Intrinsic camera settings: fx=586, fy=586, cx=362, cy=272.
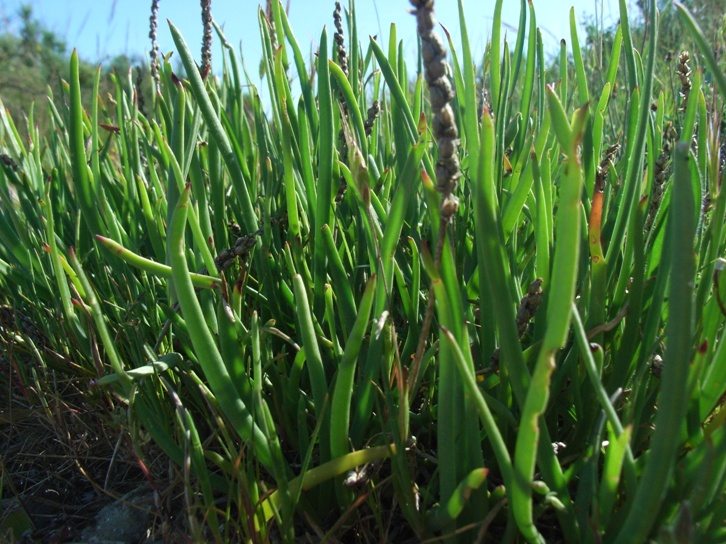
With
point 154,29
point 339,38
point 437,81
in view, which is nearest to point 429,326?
point 437,81

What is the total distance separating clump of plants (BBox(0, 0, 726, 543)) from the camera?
1.31 ft

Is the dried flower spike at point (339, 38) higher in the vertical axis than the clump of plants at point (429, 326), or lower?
higher

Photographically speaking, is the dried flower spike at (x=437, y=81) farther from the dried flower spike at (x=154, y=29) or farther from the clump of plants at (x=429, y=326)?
the dried flower spike at (x=154, y=29)

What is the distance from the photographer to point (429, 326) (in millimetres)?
475

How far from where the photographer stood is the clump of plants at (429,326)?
1.31ft

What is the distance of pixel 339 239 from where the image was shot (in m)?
0.81

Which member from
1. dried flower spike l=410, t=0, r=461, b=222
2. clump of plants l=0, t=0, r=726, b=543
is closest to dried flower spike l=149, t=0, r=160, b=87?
clump of plants l=0, t=0, r=726, b=543

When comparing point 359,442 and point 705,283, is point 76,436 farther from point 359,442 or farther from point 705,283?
point 705,283

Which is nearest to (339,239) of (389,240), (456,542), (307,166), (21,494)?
(307,166)

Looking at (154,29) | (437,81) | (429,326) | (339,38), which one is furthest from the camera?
(154,29)

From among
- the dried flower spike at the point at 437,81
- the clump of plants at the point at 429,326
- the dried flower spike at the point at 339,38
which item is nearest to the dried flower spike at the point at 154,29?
the clump of plants at the point at 429,326

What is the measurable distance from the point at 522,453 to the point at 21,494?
0.69m

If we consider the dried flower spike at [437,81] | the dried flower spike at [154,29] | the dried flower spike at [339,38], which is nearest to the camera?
the dried flower spike at [437,81]

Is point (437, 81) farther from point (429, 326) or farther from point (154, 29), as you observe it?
point (154, 29)
